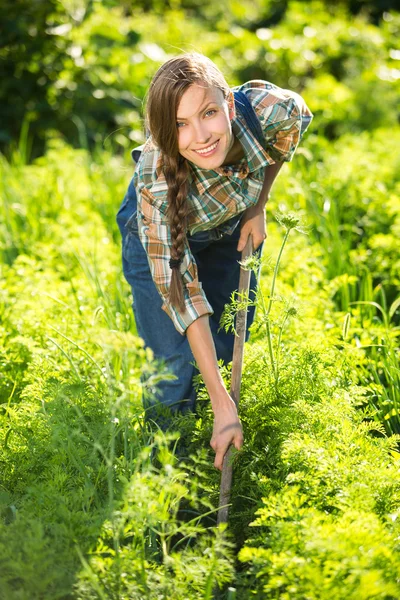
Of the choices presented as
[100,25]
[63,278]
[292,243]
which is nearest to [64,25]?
[100,25]

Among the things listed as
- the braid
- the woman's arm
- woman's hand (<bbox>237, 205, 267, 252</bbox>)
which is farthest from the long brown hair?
woman's hand (<bbox>237, 205, 267, 252</bbox>)

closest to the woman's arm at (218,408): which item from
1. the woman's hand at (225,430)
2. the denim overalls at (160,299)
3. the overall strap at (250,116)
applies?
the woman's hand at (225,430)

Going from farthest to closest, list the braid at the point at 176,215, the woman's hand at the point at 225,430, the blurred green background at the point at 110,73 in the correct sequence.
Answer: the blurred green background at the point at 110,73
the braid at the point at 176,215
the woman's hand at the point at 225,430

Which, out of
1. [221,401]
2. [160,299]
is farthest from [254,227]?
[221,401]

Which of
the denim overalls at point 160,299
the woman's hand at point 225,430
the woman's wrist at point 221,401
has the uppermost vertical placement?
the denim overalls at point 160,299

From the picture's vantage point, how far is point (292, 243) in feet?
10.6

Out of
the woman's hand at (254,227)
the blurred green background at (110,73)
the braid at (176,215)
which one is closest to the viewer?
the braid at (176,215)

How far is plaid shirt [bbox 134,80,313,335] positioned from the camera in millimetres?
2131

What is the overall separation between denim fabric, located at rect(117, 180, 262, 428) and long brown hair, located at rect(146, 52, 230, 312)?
0.29 meters

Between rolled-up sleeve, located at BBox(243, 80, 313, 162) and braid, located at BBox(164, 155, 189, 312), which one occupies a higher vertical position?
rolled-up sleeve, located at BBox(243, 80, 313, 162)

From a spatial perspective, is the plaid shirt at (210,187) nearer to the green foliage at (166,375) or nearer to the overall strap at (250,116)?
the overall strap at (250,116)

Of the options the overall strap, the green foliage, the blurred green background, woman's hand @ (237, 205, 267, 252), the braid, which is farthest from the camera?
the blurred green background

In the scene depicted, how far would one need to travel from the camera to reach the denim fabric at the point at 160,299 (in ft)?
7.78

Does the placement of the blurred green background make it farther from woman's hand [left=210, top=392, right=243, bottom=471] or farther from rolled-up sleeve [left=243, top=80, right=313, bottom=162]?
woman's hand [left=210, top=392, right=243, bottom=471]
